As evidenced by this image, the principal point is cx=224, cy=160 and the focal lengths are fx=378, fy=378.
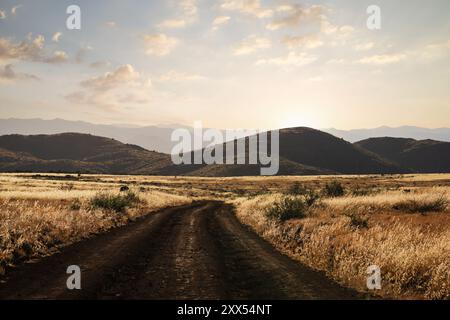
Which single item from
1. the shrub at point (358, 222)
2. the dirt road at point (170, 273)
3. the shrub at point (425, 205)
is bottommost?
the dirt road at point (170, 273)

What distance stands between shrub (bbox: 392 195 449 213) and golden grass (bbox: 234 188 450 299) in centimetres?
116

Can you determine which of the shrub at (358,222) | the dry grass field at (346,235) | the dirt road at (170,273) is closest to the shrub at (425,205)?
the dry grass field at (346,235)

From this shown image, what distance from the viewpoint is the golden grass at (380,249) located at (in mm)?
8797

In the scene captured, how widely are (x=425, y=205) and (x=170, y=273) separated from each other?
54.4ft

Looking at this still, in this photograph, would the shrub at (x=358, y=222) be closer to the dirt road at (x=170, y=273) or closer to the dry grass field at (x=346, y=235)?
the dry grass field at (x=346, y=235)

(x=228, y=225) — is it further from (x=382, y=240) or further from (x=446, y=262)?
(x=446, y=262)

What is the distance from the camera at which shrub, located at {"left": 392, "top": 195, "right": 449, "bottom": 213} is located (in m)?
20.6

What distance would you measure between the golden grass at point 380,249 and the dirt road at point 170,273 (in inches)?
31.4

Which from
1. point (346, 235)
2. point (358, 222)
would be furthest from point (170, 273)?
point (358, 222)

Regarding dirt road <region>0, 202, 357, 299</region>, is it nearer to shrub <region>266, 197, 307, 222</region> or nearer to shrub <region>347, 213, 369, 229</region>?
shrub <region>347, 213, 369, 229</region>

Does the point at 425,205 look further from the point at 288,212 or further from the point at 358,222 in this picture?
the point at 288,212

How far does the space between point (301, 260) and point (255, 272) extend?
2.41m

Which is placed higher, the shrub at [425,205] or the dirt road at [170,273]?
the shrub at [425,205]
